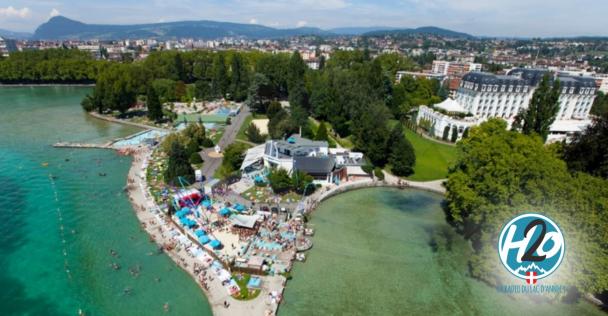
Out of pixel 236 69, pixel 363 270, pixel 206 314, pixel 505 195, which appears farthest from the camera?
pixel 236 69

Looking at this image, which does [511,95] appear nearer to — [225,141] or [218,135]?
[225,141]

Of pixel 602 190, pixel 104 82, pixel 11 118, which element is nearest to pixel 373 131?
→ pixel 602 190

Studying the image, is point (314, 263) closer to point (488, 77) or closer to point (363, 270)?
point (363, 270)

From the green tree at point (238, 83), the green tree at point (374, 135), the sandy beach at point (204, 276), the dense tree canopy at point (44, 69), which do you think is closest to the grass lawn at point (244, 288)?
the sandy beach at point (204, 276)

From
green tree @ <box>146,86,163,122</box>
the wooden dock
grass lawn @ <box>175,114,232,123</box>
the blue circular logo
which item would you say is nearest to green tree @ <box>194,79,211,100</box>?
grass lawn @ <box>175,114,232,123</box>

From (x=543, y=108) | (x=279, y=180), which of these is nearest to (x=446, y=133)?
(x=543, y=108)

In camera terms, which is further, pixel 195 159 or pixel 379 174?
pixel 195 159

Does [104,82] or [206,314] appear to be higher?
[104,82]
